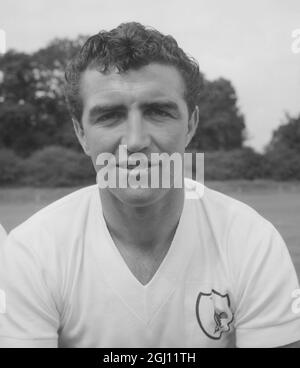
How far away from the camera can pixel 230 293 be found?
230cm

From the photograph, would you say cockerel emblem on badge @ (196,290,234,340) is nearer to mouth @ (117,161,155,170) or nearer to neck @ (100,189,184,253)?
neck @ (100,189,184,253)

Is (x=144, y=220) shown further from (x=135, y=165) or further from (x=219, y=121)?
(x=219, y=121)

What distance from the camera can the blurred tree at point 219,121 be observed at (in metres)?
31.4

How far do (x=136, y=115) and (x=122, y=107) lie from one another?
0.07 meters

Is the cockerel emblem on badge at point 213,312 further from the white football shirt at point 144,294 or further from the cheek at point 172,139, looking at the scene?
the cheek at point 172,139

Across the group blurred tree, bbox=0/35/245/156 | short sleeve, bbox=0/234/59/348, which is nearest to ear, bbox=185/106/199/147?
short sleeve, bbox=0/234/59/348

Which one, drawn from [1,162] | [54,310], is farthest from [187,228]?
[1,162]

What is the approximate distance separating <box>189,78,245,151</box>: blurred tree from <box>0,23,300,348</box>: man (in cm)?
2802

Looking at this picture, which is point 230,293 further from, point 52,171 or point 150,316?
point 52,171

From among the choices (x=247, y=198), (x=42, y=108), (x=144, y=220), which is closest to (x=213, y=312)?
(x=144, y=220)

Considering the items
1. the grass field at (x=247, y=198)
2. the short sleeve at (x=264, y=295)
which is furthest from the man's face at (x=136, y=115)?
the grass field at (x=247, y=198)

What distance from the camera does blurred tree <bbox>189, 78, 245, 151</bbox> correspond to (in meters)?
31.4

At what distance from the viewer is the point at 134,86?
7.19 ft
